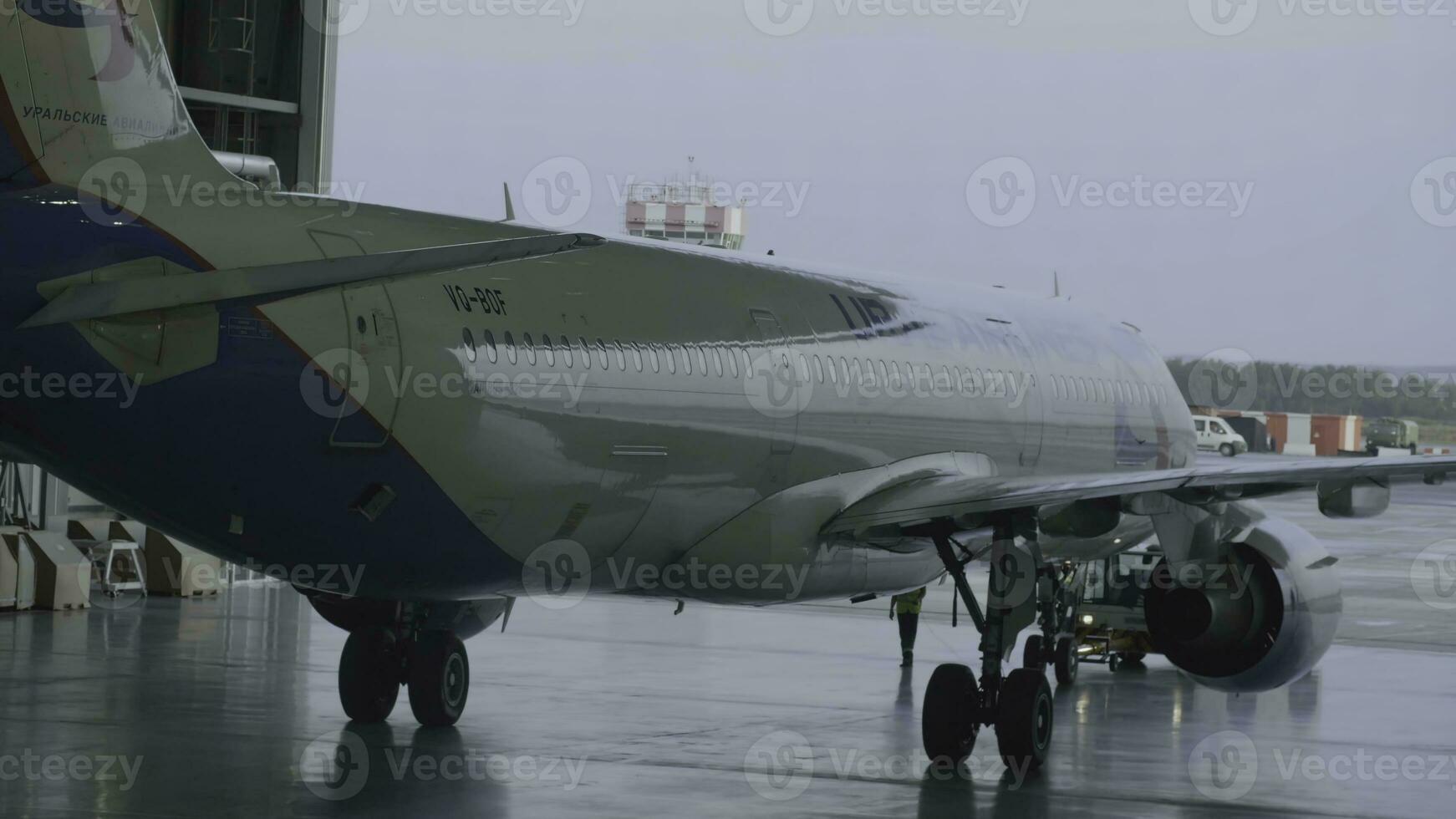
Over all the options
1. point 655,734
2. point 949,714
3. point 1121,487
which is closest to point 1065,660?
point 949,714

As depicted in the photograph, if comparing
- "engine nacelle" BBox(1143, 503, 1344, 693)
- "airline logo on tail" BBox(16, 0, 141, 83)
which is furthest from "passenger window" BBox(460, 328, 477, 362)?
"engine nacelle" BBox(1143, 503, 1344, 693)

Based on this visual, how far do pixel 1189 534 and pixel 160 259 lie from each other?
757cm

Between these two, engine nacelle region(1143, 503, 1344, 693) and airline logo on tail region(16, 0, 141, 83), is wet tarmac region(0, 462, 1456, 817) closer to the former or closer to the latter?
engine nacelle region(1143, 503, 1344, 693)

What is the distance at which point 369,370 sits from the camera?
31.9 feet

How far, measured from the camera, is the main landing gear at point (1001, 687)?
12461 millimetres

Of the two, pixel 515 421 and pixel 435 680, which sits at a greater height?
pixel 515 421

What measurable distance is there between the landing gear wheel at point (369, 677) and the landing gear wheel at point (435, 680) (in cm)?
18

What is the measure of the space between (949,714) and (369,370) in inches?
206

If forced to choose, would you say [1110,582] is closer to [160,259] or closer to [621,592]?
[621,592]

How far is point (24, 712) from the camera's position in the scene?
45.2ft

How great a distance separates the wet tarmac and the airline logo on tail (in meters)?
4.13

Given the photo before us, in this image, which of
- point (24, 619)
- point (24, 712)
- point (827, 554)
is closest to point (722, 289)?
point (827, 554)

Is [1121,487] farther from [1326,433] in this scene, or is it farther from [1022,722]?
[1326,433]

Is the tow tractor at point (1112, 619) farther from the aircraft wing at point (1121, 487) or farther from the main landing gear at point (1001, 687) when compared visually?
the main landing gear at point (1001, 687)
